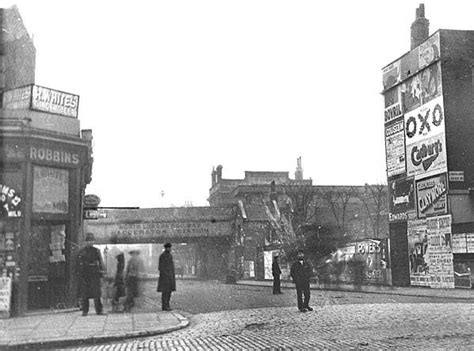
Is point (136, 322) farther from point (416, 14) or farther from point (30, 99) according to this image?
point (416, 14)

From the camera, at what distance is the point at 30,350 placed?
33.0 feet

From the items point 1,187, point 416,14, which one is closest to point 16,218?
point 1,187

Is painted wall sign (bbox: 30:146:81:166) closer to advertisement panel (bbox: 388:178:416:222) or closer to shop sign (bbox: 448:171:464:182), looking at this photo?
shop sign (bbox: 448:171:464:182)

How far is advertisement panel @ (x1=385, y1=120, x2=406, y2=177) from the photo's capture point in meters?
34.3

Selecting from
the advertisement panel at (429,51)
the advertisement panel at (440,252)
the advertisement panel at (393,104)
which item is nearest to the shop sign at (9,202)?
the advertisement panel at (440,252)

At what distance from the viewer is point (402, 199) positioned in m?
34.2

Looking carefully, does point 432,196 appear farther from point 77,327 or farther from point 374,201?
point 374,201

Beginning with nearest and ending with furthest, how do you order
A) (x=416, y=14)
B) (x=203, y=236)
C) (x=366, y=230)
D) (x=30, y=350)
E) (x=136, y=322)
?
1. (x=30, y=350)
2. (x=136, y=322)
3. (x=416, y=14)
4. (x=203, y=236)
5. (x=366, y=230)

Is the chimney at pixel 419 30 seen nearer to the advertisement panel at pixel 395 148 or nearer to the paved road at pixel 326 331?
the advertisement panel at pixel 395 148

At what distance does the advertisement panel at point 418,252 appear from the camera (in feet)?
102

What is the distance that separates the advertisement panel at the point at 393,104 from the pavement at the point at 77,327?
23332 millimetres

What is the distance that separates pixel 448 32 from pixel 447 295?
14.7 meters

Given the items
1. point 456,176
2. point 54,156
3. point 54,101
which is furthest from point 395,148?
point 54,156

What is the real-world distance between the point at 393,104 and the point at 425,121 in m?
3.66
